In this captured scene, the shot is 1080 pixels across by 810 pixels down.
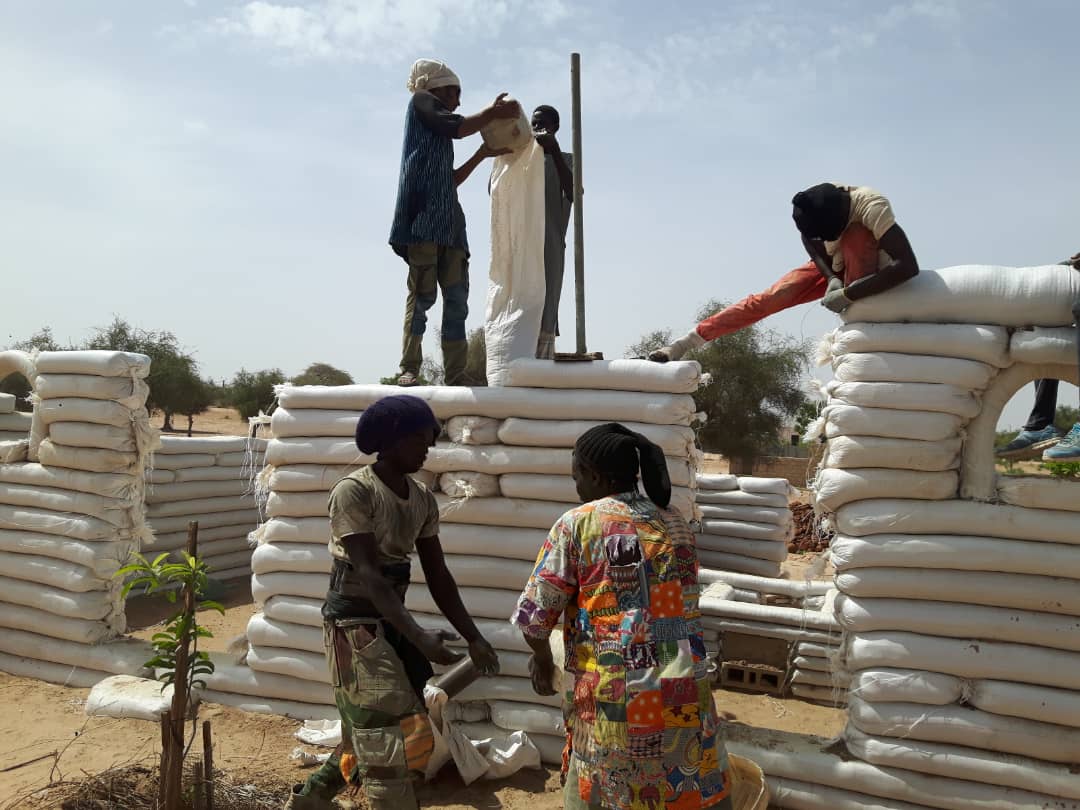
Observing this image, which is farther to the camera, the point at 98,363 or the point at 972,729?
the point at 98,363

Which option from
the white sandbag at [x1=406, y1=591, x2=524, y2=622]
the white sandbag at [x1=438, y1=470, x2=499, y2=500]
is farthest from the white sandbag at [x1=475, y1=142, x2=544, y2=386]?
the white sandbag at [x1=406, y1=591, x2=524, y2=622]

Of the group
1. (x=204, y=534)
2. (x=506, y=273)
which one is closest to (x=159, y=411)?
(x=204, y=534)

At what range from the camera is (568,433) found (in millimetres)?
3924

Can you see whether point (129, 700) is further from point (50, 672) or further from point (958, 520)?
point (958, 520)

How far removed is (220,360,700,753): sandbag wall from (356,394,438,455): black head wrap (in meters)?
1.40

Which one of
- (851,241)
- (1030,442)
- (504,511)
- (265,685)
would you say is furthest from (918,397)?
(265,685)

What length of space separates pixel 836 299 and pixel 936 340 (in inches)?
17.4

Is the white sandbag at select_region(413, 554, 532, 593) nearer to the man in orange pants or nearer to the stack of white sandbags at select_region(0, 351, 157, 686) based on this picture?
the man in orange pants

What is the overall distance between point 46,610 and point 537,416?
3.79 metres

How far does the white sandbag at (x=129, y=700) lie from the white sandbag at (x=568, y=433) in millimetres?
2512

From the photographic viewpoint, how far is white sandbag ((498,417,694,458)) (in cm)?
378

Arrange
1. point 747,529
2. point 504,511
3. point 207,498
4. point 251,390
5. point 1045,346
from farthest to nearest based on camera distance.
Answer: point 251,390, point 207,498, point 747,529, point 504,511, point 1045,346

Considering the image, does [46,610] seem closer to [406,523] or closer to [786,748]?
[406,523]

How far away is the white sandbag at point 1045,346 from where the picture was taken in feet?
10.0
